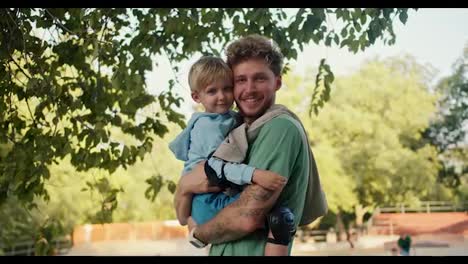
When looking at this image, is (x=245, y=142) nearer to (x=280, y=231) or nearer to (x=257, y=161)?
(x=257, y=161)

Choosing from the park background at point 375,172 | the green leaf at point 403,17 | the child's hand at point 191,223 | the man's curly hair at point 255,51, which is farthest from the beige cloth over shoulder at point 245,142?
the park background at point 375,172

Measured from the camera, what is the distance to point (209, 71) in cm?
219

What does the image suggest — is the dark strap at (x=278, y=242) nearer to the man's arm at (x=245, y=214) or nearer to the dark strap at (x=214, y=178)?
the man's arm at (x=245, y=214)

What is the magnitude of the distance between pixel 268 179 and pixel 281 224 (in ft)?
0.41

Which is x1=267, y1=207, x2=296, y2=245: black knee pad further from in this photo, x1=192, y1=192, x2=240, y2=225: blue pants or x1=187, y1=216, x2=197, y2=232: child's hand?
x1=187, y1=216, x2=197, y2=232: child's hand

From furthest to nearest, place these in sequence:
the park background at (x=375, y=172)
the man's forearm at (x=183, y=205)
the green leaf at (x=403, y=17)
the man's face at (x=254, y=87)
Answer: the park background at (x=375, y=172) < the green leaf at (x=403, y=17) < the man's forearm at (x=183, y=205) < the man's face at (x=254, y=87)

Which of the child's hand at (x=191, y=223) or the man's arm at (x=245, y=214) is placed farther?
the child's hand at (x=191, y=223)

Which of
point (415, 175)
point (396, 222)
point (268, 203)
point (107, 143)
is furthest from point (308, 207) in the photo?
point (396, 222)

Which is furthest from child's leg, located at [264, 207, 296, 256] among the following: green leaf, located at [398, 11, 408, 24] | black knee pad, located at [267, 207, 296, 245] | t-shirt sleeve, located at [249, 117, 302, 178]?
green leaf, located at [398, 11, 408, 24]

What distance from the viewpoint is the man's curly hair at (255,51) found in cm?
217

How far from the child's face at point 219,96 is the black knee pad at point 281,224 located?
1.12 ft

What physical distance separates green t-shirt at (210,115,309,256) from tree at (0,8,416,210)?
2271 millimetres

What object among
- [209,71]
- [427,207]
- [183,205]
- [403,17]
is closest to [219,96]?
[209,71]
